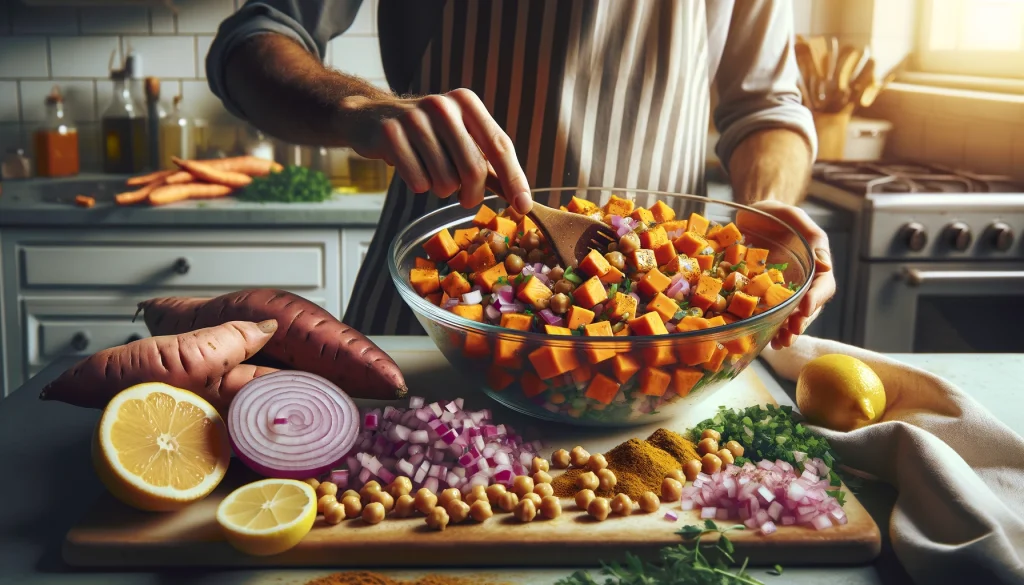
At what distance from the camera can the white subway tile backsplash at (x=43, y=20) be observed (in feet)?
10.1

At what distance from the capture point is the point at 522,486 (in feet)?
3.10

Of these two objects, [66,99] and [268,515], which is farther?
[66,99]

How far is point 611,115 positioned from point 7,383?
209 cm

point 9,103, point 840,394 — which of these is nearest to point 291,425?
point 840,394

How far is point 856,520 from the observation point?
91 centimetres

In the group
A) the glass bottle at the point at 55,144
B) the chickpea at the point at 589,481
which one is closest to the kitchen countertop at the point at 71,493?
the chickpea at the point at 589,481

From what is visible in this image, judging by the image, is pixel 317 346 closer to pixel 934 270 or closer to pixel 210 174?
pixel 210 174

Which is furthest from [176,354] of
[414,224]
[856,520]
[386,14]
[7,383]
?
[7,383]

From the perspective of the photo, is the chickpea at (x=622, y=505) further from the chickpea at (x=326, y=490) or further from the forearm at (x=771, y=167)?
the forearm at (x=771, y=167)

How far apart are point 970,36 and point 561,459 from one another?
2.97 meters

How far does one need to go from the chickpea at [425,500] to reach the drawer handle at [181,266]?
189 centimetres

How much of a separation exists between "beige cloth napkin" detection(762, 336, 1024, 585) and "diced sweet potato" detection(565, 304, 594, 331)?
312 mm

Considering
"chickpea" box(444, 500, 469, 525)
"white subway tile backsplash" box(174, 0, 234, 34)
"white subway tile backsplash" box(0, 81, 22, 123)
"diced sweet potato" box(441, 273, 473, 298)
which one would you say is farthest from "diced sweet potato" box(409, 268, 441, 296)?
"white subway tile backsplash" box(0, 81, 22, 123)

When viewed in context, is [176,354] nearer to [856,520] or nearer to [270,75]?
[270,75]
